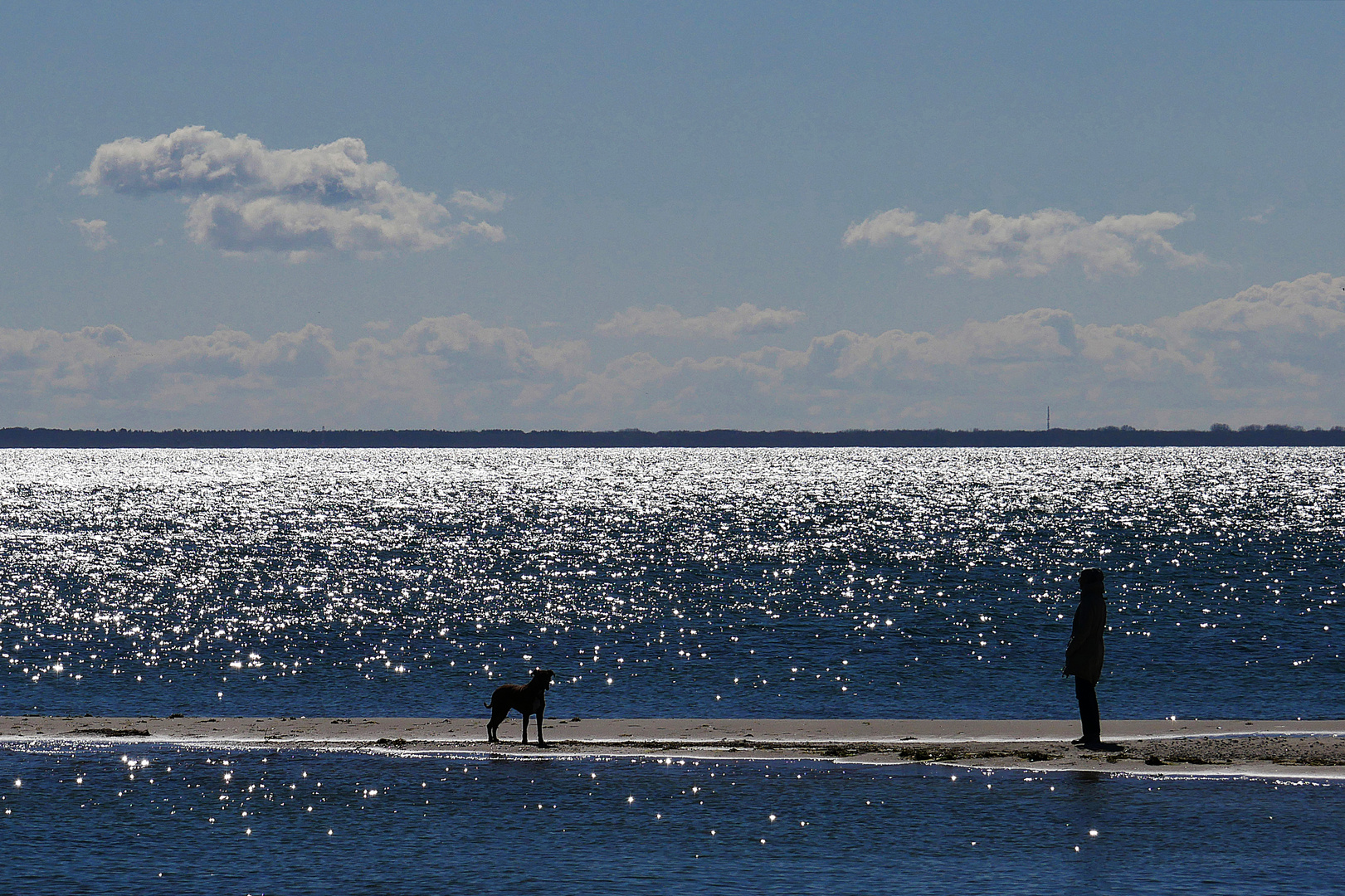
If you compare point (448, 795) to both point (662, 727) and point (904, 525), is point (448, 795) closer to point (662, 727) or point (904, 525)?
point (662, 727)

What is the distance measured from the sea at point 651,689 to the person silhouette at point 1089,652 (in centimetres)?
244

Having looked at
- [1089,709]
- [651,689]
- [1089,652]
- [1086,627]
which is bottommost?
[651,689]

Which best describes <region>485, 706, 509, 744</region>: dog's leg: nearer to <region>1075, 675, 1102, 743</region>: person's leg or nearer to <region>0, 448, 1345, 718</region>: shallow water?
<region>0, 448, 1345, 718</region>: shallow water

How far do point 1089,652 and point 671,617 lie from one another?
29.5m

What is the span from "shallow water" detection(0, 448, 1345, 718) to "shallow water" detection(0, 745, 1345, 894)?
38.1ft

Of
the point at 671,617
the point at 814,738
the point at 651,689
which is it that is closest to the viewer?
the point at 814,738

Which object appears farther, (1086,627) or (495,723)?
(495,723)

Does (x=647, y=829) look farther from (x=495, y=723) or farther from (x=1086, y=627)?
(x=1086, y=627)

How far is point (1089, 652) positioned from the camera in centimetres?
2059

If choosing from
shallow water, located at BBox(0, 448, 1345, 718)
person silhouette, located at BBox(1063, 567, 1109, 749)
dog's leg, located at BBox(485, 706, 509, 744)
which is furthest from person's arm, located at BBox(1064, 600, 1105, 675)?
shallow water, located at BBox(0, 448, 1345, 718)

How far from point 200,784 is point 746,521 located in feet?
311

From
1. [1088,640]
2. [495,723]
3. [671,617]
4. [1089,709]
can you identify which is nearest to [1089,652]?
[1088,640]

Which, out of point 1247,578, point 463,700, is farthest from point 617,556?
point 463,700

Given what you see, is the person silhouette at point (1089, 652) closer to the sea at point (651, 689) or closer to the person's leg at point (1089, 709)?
the person's leg at point (1089, 709)
